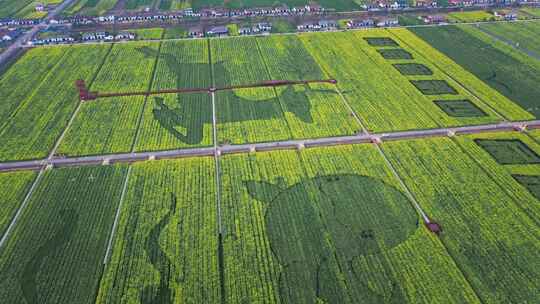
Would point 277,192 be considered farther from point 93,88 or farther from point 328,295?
point 93,88

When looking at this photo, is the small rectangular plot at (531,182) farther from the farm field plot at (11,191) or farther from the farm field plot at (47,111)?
the farm field plot at (47,111)

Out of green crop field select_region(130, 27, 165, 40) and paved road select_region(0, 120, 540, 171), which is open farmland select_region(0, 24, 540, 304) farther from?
green crop field select_region(130, 27, 165, 40)

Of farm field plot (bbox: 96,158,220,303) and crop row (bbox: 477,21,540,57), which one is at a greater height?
crop row (bbox: 477,21,540,57)

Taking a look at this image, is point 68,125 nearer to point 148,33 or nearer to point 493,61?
point 148,33

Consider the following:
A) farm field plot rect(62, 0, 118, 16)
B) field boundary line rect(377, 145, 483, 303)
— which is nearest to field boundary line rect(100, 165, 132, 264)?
field boundary line rect(377, 145, 483, 303)

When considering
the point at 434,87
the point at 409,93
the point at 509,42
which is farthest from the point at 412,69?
the point at 509,42

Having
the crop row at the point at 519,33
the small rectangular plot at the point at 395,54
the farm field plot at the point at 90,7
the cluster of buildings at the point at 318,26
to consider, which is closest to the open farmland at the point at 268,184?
the small rectangular plot at the point at 395,54

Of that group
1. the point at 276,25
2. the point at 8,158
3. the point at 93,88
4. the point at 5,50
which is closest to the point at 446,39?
the point at 276,25
